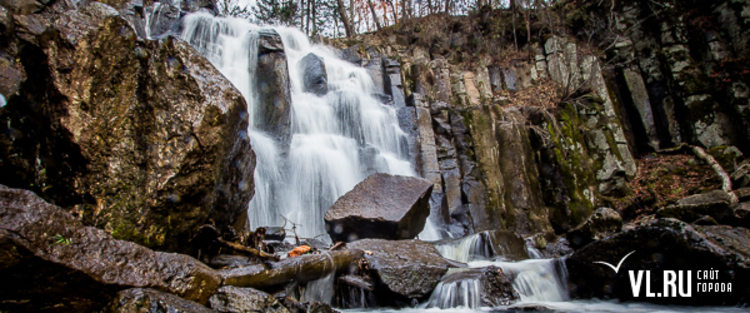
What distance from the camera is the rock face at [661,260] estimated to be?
4.05m

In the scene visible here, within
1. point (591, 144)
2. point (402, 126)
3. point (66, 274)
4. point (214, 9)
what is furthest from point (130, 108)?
point (214, 9)

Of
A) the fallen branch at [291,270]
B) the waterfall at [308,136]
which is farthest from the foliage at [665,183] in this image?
the fallen branch at [291,270]

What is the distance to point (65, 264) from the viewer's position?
233cm

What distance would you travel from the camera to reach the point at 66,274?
2.33m

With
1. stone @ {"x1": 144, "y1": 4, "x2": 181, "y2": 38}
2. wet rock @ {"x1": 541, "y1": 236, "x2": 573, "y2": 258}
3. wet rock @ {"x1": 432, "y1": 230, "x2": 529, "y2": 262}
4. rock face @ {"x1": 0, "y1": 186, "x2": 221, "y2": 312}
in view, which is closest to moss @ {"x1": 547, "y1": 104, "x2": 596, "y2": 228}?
wet rock @ {"x1": 541, "y1": 236, "x2": 573, "y2": 258}

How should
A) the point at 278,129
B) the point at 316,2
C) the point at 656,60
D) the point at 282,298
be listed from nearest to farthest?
the point at 282,298
the point at 278,129
the point at 656,60
the point at 316,2

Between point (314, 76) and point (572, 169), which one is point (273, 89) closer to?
point (314, 76)

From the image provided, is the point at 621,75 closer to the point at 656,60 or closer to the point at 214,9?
the point at 656,60

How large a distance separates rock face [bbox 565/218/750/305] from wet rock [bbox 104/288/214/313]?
180 inches

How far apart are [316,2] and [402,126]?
1905 centimetres

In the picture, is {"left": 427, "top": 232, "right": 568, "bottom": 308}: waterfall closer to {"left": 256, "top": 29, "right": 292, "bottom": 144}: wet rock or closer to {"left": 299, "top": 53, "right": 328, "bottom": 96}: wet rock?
{"left": 256, "top": 29, "right": 292, "bottom": 144}: wet rock

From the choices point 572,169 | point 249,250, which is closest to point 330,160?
point 249,250

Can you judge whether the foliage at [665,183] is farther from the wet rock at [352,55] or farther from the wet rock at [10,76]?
the wet rock at [10,76]

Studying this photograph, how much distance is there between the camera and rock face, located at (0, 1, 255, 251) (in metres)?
3.07
